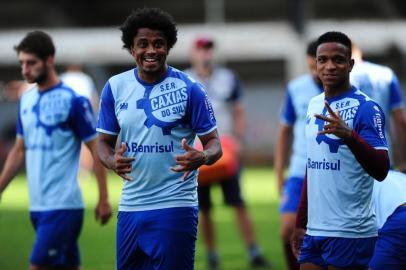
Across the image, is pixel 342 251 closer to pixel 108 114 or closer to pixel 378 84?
pixel 108 114

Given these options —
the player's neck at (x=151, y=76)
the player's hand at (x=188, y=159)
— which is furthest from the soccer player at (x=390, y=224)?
the player's neck at (x=151, y=76)

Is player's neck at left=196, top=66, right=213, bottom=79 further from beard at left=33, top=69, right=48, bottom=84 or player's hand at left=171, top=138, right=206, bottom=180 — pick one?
player's hand at left=171, top=138, right=206, bottom=180

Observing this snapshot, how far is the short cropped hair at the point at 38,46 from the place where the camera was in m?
8.02

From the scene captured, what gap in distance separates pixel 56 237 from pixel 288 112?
9.38 ft

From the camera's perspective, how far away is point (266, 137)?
29.8m

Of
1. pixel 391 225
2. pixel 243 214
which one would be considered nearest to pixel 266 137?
pixel 243 214

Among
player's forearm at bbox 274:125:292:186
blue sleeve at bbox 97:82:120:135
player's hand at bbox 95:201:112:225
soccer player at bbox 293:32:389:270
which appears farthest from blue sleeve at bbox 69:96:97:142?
soccer player at bbox 293:32:389:270

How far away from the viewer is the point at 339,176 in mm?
6047

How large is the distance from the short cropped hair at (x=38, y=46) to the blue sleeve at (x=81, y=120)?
46cm

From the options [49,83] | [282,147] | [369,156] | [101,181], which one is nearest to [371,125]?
[369,156]

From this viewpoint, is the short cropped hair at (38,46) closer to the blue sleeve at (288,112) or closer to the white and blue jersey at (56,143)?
the white and blue jersey at (56,143)

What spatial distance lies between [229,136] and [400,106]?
3011mm

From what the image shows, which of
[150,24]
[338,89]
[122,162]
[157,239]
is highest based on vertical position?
[150,24]

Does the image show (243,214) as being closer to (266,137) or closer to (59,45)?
(266,137)
